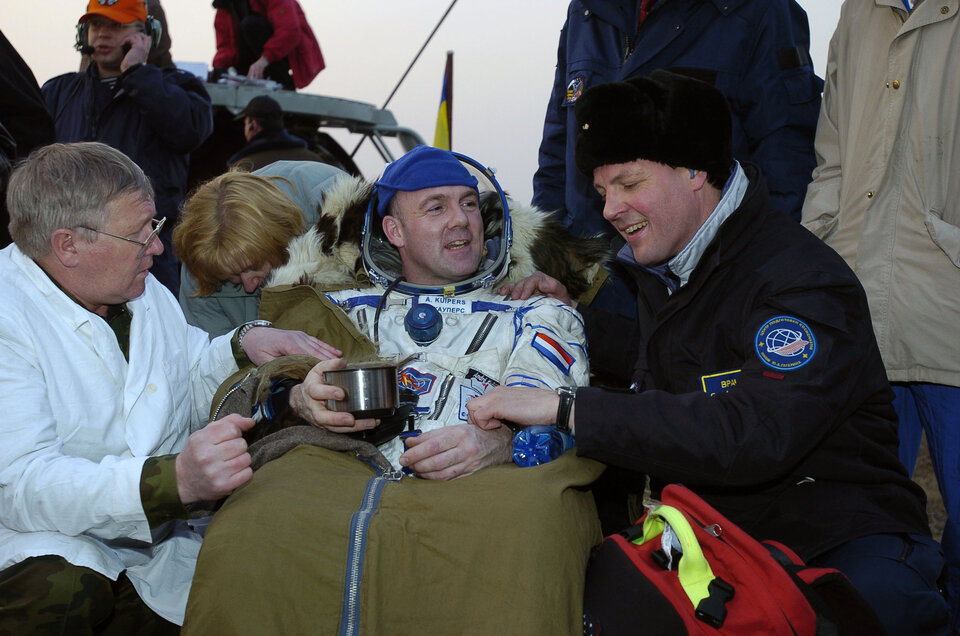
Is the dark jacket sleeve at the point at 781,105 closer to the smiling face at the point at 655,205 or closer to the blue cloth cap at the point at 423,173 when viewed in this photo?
the smiling face at the point at 655,205

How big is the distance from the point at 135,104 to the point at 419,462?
3068 millimetres

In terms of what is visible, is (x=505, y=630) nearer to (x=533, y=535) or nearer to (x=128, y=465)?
(x=533, y=535)

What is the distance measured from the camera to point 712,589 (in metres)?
1.78

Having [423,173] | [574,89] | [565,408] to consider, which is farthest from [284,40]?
[565,408]

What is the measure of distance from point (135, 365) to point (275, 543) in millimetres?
809

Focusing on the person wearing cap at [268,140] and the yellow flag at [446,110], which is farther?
the yellow flag at [446,110]

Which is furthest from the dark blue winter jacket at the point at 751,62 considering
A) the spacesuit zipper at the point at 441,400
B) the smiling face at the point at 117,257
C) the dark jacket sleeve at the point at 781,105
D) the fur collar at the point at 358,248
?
the smiling face at the point at 117,257

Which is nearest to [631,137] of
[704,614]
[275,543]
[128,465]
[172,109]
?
[704,614]

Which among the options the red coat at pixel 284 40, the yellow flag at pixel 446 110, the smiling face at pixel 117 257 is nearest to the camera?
the smiling face at pixel 117 257

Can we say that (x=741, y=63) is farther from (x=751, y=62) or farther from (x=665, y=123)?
(x=665, y=123)

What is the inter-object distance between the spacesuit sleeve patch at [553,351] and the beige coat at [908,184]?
987mm

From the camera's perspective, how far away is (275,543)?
197 cm

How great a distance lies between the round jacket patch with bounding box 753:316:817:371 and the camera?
2041mm

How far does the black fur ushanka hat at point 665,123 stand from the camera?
2.31m
